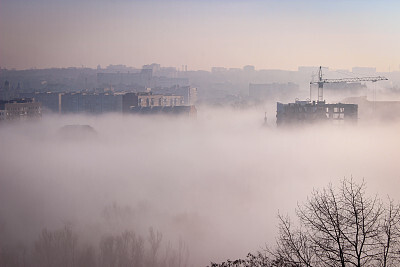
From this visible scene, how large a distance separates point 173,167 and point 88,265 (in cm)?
888

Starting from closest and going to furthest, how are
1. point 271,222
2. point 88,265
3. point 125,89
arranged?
point 88,265 → point 271,222 → point 125,89

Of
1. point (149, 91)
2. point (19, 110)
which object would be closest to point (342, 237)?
point (19, 110)

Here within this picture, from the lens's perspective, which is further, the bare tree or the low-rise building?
the low-rise building

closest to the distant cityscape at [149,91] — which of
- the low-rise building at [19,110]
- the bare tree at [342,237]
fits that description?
the low-rise building at [19,110]

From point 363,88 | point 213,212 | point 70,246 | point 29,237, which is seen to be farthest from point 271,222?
point 363,88

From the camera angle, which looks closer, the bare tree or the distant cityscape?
the bare tree

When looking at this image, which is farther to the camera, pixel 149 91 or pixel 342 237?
pixel 149 91

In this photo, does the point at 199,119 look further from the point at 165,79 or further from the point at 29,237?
the point at 29,237

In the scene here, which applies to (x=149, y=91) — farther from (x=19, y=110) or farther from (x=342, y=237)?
(x=342, y=237)

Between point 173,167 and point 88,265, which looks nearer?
point 88,265

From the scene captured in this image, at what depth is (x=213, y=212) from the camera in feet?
35.2

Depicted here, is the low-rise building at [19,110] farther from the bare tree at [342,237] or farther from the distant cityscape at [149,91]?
the bare tree at [342,237]

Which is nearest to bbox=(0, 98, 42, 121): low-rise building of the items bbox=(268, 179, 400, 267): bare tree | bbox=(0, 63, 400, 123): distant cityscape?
bbox=(0, 63, 400, 123): distant cityscape

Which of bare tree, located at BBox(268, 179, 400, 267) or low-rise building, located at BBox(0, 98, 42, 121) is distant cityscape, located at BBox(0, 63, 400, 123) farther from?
bare tree, located at BBox(268, 179, 400, 267)
